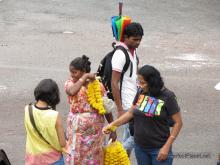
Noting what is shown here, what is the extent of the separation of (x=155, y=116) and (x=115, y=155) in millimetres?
881

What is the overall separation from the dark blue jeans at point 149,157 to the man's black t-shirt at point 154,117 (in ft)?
0.21

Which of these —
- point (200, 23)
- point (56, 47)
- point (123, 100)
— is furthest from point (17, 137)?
point (200, 23)

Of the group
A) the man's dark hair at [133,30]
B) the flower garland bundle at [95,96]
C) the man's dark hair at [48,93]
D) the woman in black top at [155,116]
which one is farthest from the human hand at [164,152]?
the man's dark hair at [133,30]

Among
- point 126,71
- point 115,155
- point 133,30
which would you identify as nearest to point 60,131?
point 115,155

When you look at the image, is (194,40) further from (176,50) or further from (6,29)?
(6,29)

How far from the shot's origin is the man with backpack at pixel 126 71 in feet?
22.1

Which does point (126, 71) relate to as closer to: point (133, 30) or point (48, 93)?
point (133, 30)

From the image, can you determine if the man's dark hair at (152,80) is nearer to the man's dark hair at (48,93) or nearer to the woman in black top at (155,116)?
the woman in black top at (155,116)

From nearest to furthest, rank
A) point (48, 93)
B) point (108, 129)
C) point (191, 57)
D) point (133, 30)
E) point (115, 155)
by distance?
point (48, 93)
point (108, 129)
point (115, 155)
point (133, 30)
point (191, 57)

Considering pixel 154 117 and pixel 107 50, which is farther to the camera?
pixel 107 50

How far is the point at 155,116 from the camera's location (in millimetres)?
5789

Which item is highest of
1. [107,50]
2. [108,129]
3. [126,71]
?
[126,71]

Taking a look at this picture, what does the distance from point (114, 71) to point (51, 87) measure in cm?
132

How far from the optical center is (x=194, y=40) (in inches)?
566
